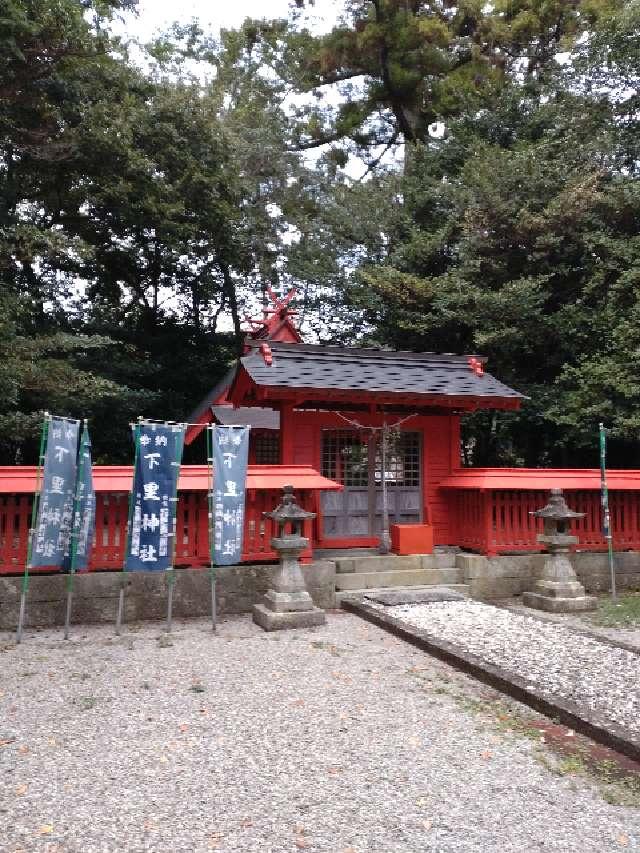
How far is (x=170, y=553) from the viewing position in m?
6.89

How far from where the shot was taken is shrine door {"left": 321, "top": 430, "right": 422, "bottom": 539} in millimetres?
10047

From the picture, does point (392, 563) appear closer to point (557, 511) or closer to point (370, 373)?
point (557, 511)

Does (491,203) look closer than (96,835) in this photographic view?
No

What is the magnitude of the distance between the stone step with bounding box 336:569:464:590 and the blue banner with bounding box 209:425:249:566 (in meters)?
2.15

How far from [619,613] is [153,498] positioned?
20.5 ft

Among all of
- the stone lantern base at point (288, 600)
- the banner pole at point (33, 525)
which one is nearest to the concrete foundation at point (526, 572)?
the stone lantern base at point (288, 600)

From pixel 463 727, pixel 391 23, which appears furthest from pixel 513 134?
pixel 463 727

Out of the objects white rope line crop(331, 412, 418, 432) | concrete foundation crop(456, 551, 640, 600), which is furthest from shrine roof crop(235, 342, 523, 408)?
concrete foundation crop(456, 551, 640, 600)

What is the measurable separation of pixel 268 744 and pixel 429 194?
15.8 meters

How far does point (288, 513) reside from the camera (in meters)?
7.49

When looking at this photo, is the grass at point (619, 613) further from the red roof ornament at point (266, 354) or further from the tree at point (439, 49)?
the tree at point (439, 49)

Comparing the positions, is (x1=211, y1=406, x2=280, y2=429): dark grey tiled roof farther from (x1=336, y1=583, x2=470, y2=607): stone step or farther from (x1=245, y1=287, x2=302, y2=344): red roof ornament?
(x1=336, y1=583, x2=470, y2=607): stone step

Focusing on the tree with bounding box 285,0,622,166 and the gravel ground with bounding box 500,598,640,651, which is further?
the tree with bounding box 285,0,622,166

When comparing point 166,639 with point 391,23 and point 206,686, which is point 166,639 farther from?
point 391,23
